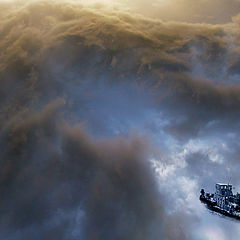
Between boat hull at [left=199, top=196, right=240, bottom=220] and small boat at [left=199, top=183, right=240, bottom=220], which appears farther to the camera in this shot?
boat hull at [left=199, top=196, right=240, bottom=220]

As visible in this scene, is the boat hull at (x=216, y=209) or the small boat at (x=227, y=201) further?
the boat hull at (x=216, y=209)

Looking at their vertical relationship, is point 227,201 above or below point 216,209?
above

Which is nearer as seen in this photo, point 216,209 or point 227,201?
point 227,201
